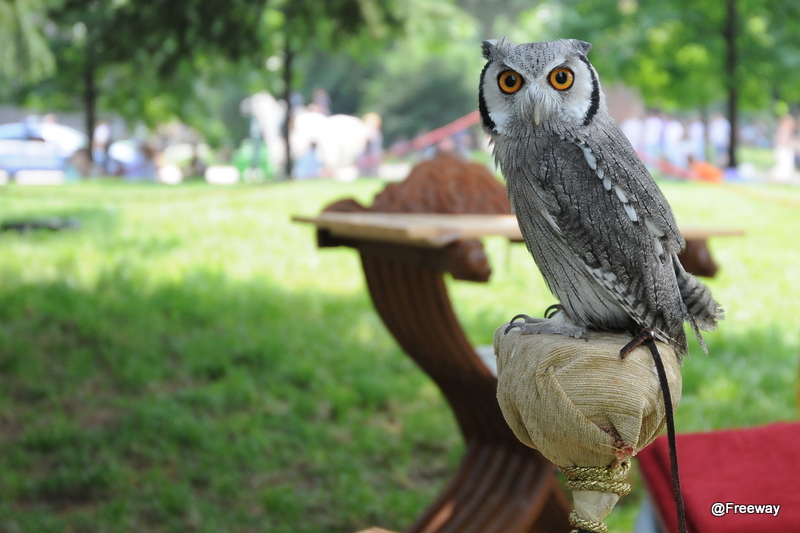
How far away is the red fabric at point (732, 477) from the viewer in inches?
65.4

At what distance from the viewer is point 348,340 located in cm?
492

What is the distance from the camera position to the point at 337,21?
162 inches

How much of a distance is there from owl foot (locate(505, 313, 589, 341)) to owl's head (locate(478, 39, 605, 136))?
0.31 meters

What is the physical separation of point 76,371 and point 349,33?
233cm

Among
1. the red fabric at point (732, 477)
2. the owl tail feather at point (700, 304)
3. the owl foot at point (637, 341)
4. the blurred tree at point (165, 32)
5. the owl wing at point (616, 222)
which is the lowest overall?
the red fabric at point (732, 477)

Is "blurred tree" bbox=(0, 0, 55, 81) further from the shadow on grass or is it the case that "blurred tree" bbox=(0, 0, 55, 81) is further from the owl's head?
the owl's head

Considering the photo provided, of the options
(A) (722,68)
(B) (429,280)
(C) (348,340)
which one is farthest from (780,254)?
(A) (722,68)

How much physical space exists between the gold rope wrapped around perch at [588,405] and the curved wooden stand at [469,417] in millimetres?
1263

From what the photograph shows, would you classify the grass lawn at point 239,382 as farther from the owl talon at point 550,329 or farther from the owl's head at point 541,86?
the owl's head at point 541,86

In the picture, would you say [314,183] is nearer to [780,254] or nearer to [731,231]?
[780,254]

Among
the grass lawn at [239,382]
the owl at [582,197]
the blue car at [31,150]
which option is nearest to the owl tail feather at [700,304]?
the owl at [582,197]

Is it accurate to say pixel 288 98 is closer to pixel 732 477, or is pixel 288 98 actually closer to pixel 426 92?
pixel 732 477

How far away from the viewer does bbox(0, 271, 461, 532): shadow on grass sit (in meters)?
3.25

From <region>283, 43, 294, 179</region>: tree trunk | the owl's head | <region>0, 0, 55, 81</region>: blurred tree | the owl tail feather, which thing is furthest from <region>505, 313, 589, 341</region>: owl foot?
<region>283, 43, 294, 179</region>: tree trunk
